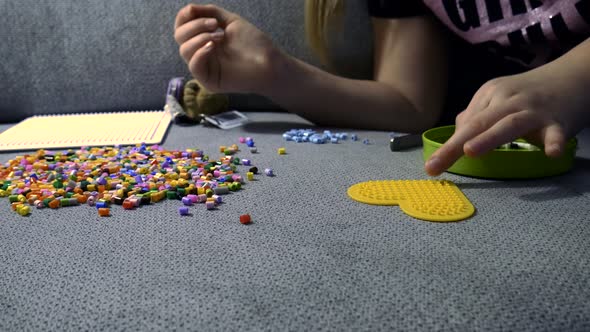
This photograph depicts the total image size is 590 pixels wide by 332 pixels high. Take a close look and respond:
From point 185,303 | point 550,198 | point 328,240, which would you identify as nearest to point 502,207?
point 550,198

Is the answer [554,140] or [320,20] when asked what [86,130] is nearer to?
[320,20]

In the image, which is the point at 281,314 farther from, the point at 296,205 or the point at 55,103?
the point at 55,103

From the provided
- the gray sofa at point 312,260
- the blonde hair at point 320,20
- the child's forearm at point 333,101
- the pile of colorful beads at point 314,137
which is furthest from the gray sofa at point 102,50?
the gray sofa at point 312,260

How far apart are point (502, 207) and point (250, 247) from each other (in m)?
0.25

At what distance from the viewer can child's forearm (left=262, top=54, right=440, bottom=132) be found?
3.03 ft

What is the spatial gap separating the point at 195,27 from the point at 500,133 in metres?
0.53

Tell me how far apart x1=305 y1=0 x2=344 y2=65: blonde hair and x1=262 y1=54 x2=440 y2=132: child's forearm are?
4.9 inches

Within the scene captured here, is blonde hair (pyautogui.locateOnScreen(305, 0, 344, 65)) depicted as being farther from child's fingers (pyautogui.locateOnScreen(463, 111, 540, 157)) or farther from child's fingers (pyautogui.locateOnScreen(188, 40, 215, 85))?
child's fingers (pyautogui.locateOnScreen(463, 111, 540, 157))

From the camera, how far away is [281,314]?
1.17ft

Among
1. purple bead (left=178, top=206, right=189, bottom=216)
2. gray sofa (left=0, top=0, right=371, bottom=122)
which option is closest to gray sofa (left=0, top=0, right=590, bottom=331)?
purple bead (left=178, top=206, right=189, bottom=216)

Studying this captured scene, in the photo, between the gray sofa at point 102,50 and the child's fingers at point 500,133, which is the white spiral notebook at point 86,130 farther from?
the child's fingers at point 500,133

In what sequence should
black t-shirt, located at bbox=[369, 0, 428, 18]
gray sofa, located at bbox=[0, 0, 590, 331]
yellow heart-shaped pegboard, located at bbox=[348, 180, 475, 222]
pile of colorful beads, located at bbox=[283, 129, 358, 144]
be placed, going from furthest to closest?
1. black t-shirt, located at bbox=[369, 0, 428, 18]
2. pile of colorful beads, located at bbox=[283, 129, 358, 144]
3. yellow heart-shaped pegboard, located at bbox=[348, 180, 475, 222]
4. gray sofa, located at bbox=[0, 0, 590, 331]

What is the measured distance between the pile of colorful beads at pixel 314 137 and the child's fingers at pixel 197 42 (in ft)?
0.66

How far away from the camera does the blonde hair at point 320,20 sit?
1.02m
